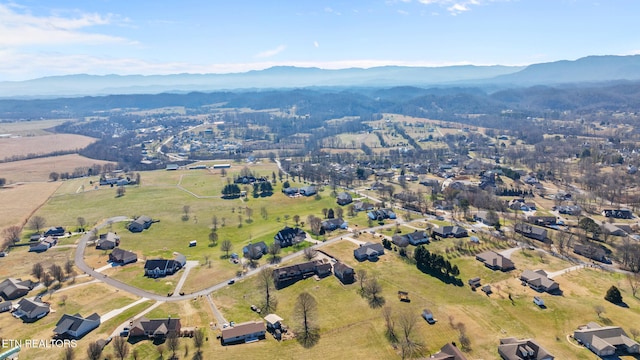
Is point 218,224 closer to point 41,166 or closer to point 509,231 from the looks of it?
point 509,231

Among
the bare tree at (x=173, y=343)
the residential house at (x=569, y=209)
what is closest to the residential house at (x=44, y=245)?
the bare tree at (x=173, y=343)

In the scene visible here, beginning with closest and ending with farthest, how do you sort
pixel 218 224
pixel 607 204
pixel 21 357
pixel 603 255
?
pixel 21 357
pixel 603 255
pixel 218 224
pixel 607 204

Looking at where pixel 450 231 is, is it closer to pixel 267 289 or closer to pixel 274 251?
pixel 274 251

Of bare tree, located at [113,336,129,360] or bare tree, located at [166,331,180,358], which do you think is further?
bare tree, located at [166,331,180,358]

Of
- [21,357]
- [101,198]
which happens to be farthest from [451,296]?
[101,198]

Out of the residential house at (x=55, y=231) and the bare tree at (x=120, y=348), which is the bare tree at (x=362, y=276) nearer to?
the bare tree at (x=120, y=348)

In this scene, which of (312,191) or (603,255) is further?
(312,191)

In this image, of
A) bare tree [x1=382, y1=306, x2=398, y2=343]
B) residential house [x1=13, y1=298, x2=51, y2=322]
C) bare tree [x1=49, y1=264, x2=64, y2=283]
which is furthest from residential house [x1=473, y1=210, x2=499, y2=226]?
bare tree [x1=49, y1=264, x2=64, y2=283]

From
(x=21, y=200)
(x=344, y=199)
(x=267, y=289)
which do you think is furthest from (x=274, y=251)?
(x=21, y=200)

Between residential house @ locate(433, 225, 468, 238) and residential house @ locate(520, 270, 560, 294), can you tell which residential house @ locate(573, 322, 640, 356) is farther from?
Result: residential house @ locate(433, 225, 468, 238)
